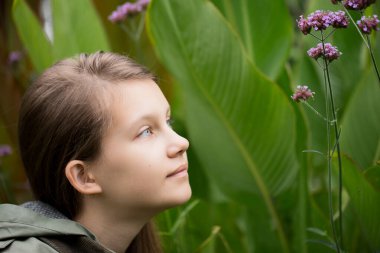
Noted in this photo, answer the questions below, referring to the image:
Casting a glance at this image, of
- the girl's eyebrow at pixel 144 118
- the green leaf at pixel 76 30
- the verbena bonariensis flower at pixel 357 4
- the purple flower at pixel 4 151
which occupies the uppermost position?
the green leaf at pixel 76 30

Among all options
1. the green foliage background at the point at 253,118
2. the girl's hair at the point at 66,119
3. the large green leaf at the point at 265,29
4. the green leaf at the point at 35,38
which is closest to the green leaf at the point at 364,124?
the green foliage background at the point at 253,118

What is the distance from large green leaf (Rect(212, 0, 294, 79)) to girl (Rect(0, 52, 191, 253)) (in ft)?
2.47

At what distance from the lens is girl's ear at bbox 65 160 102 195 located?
4.45 ft

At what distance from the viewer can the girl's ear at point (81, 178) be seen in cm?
136

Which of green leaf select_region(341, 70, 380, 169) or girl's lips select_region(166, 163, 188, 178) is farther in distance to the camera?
green leaf select_region(341, 70, 380, 169)

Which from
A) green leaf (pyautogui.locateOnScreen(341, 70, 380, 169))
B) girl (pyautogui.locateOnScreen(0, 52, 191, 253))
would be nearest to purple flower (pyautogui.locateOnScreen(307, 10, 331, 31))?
girl (pyautogui.locateOnScreen(0, 52, 191, 253))

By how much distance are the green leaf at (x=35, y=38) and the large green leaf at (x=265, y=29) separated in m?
0.57

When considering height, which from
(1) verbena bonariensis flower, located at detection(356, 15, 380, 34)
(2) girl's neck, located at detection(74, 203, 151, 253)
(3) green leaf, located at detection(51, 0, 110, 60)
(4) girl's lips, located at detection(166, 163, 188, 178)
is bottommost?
(2) girl's neck, located at detection(74, 203, 151, 253)

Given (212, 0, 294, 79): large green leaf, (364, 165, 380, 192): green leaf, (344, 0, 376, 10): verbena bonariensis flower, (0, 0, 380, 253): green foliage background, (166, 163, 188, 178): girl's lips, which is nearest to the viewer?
(344, 0, 376, 10): verbena bonariensis flower

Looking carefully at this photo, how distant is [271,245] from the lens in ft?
6.98

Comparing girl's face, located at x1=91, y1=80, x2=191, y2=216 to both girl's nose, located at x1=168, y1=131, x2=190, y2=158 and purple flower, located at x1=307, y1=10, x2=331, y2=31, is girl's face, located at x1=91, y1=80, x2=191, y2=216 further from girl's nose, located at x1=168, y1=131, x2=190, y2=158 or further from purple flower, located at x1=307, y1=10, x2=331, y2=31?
purple flower, located at x1=307, y1=10, x2=331, y2=31

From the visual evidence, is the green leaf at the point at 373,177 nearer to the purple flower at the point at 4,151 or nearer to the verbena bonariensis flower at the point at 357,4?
the verbena bonariensis flower at the point at 357,4

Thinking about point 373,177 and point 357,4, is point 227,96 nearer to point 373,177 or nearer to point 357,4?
point 373,177

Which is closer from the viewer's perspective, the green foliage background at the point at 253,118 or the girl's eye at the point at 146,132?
the girl's eye at the point at 146,132
